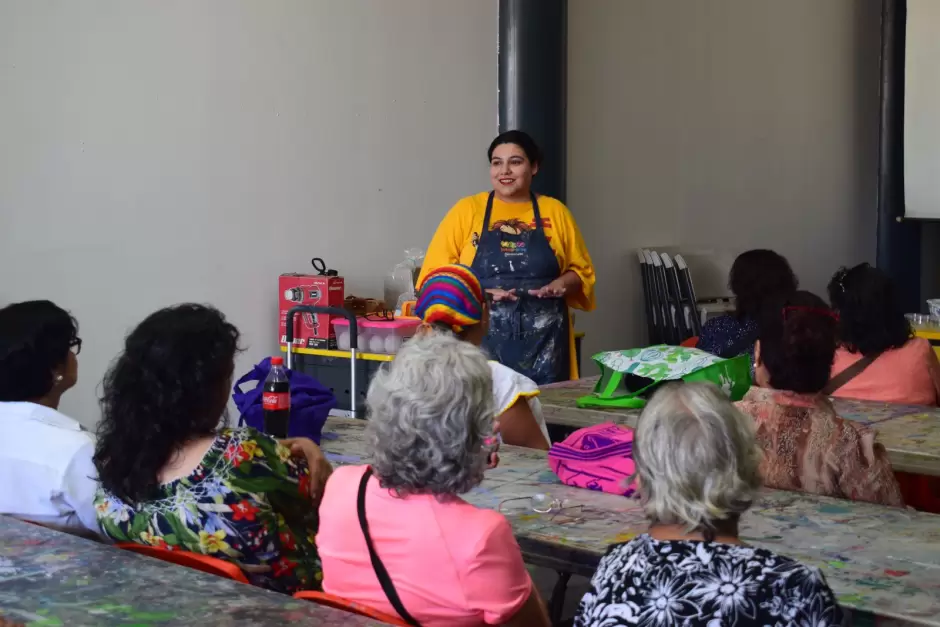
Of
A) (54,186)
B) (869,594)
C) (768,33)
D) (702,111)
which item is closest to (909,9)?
(768,33)

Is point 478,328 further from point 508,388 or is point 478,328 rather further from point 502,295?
point 502,295

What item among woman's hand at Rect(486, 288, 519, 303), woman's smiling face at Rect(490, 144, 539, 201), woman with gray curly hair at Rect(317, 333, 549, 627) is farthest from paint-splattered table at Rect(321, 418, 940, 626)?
woman's smiling face at Rect(490, 144, 539, 201)

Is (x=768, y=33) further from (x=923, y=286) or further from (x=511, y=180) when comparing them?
(x=511, y=180)

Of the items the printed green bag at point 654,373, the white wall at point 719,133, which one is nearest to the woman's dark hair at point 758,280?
the printed green bag at point 654,373

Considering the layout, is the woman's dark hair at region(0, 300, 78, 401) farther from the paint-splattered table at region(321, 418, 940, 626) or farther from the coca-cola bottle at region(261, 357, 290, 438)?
the paint-splattered table at region(321, 418, 940, 626)

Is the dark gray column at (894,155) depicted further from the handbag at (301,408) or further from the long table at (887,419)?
the handbag at (301,408)

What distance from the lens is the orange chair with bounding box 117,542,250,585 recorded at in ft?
6.14

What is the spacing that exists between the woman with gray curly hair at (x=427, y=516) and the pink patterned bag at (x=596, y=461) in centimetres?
63

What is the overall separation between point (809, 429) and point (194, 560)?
1.46 meters

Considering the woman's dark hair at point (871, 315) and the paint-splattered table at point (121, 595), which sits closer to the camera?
the paint-splattered table at point (121, 595)

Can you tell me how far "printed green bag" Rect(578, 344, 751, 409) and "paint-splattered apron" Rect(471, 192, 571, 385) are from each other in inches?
46.7

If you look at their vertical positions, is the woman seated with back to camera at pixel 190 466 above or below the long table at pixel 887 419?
above

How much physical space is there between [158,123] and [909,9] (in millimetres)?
6052

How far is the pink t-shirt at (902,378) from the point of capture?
361 cm
